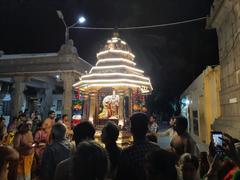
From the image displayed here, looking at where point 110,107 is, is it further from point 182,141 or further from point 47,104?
point 47,104

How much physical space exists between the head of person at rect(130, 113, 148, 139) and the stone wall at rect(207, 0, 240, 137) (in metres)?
5.27

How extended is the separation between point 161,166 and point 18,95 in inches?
576

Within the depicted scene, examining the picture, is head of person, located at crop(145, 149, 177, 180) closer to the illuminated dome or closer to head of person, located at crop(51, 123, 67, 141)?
head of person, located at crop(51, 123, 67, 141)

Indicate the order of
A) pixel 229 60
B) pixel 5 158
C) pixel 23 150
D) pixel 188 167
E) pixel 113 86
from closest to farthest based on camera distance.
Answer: pixel 5 158 < pixel 188 167 < pixel 23 150 < pixel 113 86 < pixel 229 60

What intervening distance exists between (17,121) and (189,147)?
6.85 metres

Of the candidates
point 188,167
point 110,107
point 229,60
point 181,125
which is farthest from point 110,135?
point 229,60

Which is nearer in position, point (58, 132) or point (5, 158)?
point (5, 158)

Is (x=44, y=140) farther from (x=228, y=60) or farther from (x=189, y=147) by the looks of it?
(x=228, y=60)

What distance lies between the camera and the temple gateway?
7.09 m

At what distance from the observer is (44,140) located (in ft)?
24.0

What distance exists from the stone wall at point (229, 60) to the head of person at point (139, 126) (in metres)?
5.27

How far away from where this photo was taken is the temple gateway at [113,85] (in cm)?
709

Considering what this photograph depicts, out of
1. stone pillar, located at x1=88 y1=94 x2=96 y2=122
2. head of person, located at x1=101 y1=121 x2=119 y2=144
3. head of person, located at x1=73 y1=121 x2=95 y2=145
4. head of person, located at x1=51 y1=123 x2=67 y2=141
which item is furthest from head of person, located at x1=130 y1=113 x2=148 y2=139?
stone pillar, located at x1=88 y1=94 x2=96 y2=122

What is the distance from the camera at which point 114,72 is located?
710 cm
